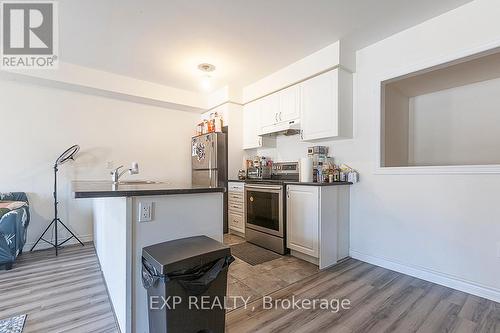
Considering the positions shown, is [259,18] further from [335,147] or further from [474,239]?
[474,239]

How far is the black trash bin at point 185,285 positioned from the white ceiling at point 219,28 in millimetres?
2099

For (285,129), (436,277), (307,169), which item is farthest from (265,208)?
(436,277)

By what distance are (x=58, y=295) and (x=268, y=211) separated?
2.32m

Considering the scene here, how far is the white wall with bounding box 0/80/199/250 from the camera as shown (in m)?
3.22

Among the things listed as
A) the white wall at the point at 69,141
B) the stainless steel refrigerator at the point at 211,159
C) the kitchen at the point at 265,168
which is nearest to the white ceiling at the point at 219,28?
the kitchen at the point at 265,168

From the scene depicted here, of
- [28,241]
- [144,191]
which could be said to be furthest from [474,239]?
[28,241]

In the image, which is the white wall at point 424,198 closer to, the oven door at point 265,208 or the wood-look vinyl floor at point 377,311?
the wood-look vinyl floor at point 377,311

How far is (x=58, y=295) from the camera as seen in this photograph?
206cm

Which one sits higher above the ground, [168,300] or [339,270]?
[168,300]

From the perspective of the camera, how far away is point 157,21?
7.79 feet

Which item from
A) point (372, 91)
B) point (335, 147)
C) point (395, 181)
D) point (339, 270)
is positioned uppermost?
point (372, 91)

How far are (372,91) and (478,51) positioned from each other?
94 cm

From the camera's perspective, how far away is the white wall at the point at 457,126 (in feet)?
9.29

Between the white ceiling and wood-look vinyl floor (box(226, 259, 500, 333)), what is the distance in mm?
2601
